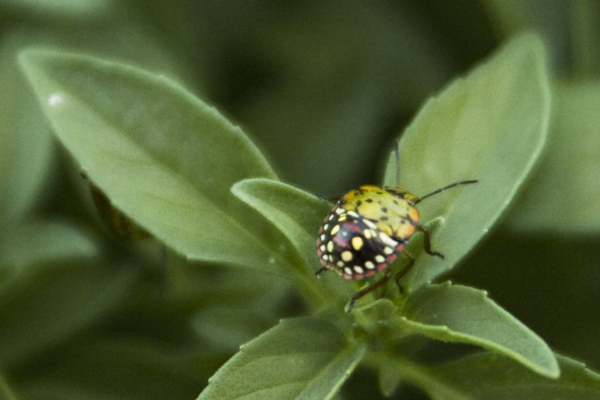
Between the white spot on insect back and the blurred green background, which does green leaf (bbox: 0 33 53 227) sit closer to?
the blurred green background

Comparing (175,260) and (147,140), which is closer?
(147,140)

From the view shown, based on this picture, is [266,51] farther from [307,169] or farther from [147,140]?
[147,140]

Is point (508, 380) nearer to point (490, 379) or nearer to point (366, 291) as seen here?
point (490, 379)

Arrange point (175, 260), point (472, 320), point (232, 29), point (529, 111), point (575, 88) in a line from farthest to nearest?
point (232, 29)
point (575, 88)
point (175, 260)
point (529, 111)
point (472, 320)

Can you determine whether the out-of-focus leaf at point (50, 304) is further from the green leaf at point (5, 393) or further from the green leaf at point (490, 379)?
the green leaf at point (490, 379)

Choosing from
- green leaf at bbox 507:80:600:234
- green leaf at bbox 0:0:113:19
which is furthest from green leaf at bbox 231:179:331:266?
green leaf at bbox 0:0:113:19

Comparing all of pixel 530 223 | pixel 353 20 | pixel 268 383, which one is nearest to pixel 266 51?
pixel 353 20
